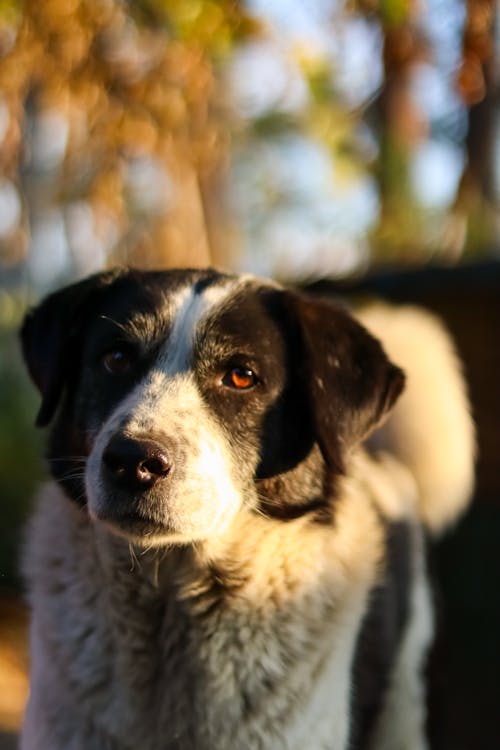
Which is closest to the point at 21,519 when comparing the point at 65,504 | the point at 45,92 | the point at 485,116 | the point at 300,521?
the point at 45,92

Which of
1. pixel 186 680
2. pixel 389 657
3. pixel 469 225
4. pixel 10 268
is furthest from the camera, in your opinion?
pixel 10 268

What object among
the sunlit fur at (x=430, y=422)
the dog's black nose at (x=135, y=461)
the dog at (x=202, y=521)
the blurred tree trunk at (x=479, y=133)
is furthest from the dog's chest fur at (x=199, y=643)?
the blurred tree trunk at (x=479, y=133)

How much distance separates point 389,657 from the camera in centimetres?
315

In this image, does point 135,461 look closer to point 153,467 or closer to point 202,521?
point 153,467

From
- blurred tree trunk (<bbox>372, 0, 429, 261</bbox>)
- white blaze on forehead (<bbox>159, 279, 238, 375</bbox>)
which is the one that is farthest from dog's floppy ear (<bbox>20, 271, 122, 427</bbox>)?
blurred tree trunk (<bbox>372, 0, 429, 261</bbox>)

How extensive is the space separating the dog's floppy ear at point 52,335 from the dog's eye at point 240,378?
21.4 inches

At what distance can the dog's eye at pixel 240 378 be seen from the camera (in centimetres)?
248

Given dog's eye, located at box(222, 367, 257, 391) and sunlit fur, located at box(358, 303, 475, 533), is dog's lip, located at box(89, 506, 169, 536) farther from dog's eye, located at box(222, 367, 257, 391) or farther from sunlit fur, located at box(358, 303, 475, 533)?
sunlit fur, located at box(358, 303, 475, 533)

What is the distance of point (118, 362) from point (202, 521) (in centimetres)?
55

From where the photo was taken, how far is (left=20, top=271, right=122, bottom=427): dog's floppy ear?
2.66 m

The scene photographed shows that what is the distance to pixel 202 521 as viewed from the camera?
224cm

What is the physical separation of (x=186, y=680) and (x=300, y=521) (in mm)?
543

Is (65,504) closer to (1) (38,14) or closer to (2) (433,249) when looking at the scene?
(1) (38,14)

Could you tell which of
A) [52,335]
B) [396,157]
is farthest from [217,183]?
[52,335]
